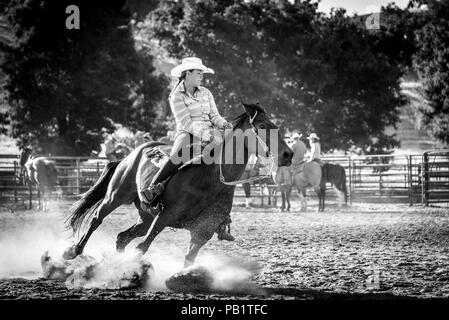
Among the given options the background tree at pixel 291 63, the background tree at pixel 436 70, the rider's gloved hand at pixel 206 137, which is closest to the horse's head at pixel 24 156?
the background tree at pixel 291 63

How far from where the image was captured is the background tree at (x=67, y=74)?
1068 inches

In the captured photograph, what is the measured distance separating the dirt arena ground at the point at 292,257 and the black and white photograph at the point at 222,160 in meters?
0.05

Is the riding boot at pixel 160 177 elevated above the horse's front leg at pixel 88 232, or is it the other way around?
the riding boot at pixel 160 177

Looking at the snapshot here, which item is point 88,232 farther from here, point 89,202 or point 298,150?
point 298,150

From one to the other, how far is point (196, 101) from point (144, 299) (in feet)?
7.63

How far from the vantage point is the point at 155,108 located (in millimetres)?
33969

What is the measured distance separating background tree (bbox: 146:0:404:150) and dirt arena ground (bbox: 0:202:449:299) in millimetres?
14478

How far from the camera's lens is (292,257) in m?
7.99

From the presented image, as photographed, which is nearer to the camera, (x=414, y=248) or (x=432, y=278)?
(x=432, y=278)

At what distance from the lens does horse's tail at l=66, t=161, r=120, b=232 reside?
741 cm

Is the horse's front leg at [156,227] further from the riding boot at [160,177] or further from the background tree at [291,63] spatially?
the background tree at [291,63]

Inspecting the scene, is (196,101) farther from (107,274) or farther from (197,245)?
(107,274)

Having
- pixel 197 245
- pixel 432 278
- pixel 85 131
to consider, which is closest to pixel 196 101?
pixel 197 245

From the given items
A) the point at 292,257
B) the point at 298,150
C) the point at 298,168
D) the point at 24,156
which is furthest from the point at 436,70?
the point at 292,257
